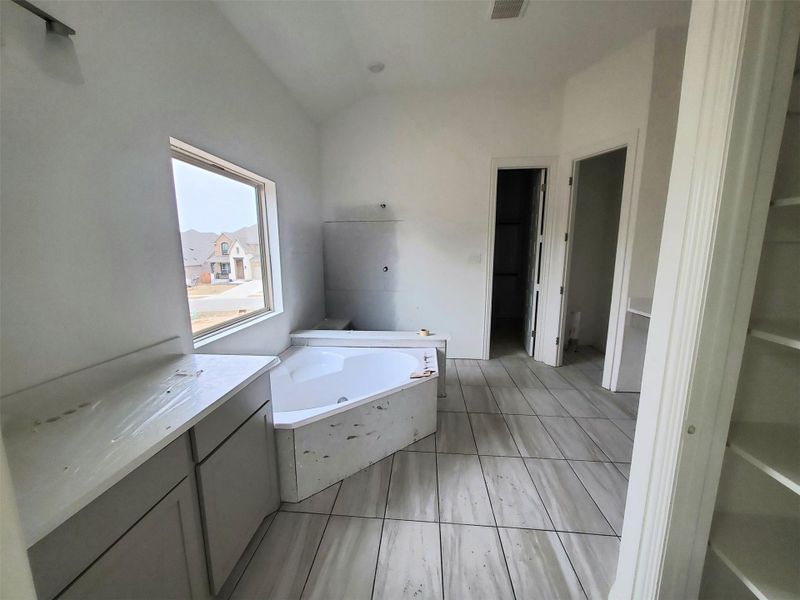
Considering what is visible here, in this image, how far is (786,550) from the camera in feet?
2.84

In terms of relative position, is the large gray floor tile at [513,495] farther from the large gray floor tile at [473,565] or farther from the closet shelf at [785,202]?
the closet shelf at [785,202]

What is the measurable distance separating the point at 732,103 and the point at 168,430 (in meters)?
1.72

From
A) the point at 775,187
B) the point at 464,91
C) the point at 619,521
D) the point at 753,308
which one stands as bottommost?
the point at 619,521

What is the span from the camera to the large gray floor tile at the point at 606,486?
58.2 inches

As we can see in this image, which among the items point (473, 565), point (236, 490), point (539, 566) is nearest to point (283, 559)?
point (236, 490)

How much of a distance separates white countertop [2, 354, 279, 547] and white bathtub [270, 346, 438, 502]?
502mm

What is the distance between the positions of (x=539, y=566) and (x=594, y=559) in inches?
9.8

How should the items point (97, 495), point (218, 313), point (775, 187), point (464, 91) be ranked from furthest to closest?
point (464, 91), point (218, 313), point (775, 187), point (97, 495)

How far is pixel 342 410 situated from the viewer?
162cm

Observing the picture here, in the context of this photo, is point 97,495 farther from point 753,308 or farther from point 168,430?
point 753,308

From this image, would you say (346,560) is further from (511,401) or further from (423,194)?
(423,194)

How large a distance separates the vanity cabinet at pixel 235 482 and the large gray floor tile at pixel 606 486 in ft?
5.42

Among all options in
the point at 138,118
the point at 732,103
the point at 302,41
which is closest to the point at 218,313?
the point at 138,118

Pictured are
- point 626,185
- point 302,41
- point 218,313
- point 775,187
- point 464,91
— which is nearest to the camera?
point 775,187
